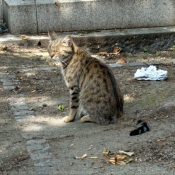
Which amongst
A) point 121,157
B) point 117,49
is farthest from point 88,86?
point 117,49

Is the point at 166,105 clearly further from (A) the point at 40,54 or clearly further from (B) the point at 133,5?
(B) the point at 133,5

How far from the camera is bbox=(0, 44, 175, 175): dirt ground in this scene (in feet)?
16.9

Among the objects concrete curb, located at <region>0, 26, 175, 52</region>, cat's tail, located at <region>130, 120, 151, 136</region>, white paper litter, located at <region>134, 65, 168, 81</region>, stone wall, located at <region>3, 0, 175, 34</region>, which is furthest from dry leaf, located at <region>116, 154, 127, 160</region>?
stone wall, located at <region>3, 0, 175, 34</region>

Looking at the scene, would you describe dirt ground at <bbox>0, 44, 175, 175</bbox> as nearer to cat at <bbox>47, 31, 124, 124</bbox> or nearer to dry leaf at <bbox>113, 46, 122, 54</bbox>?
cat at <bbox>47, 31, 124, 124</bbox>

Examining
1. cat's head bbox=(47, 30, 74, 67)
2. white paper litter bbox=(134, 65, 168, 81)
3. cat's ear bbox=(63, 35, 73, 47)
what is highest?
cat's ear bbox=(63, 35, 73, 47)

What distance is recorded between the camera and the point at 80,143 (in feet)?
18.8

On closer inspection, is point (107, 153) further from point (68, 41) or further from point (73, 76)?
point (68, 41)

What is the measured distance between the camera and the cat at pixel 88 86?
631 cm

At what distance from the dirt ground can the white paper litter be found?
0.10 metres

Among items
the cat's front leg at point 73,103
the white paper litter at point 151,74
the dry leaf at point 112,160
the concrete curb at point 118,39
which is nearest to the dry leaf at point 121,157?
the dry leaf at point 112,160

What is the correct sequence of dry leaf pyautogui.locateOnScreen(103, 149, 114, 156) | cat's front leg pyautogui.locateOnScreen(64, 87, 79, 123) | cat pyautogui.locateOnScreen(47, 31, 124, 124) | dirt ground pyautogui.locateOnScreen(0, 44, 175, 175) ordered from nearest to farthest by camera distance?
dirt ground pyautogui.locateOnScreen(0, 44, 175, 175), dry leaf pyautogui.locateOnScreen(103, 149, 114, 156), cat pyautogui.locateOnScreen(47, 31, 124, 124), cat's front leg pyautogui.locateOnScreen(64, 87, 79, 123)

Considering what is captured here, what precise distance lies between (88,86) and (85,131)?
63 cm

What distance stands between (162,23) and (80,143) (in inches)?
225

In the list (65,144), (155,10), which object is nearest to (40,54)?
(155,10)
